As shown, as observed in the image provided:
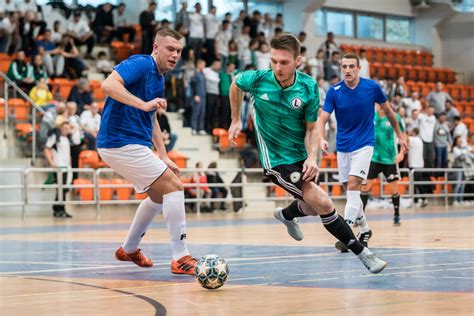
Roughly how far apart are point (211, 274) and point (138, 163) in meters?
1.70

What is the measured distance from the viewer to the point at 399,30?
41.8m

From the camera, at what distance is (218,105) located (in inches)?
1054

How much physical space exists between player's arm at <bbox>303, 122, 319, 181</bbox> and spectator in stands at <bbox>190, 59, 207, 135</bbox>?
17.2m

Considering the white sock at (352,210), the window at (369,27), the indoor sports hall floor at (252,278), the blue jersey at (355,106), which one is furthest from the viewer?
the window at (369,27)

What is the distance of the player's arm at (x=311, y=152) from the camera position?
830cm

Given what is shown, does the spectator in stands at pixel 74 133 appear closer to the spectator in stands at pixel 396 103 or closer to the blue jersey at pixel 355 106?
the spectator in stands at pixel 396 103

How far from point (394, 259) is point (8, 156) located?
13.5 metres

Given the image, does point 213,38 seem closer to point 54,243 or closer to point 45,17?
point 45,17

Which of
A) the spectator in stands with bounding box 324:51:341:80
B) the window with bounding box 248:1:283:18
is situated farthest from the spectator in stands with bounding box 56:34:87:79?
the window with bounding box 248:1:283:18

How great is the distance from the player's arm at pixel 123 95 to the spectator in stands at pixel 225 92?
17842 mm

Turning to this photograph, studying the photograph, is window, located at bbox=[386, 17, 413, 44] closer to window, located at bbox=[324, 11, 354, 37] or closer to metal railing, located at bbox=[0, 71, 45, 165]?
window, located at bbox=[324, 11, 354, 37]

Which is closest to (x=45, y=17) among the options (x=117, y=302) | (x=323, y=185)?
(x=323, y=185)

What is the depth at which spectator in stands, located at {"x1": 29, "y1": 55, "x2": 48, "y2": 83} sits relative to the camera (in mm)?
23297

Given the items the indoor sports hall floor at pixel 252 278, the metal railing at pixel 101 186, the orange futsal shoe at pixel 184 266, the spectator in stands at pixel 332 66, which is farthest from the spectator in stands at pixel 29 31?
the orange futsal shoe at pixel 184 266
